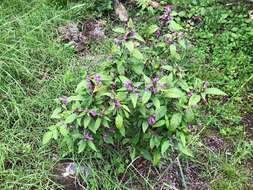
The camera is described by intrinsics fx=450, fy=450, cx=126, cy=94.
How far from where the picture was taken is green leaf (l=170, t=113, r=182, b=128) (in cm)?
233

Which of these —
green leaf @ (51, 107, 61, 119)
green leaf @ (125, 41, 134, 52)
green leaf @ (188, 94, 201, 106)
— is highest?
green leaf @ (125, 41, 134, 52)

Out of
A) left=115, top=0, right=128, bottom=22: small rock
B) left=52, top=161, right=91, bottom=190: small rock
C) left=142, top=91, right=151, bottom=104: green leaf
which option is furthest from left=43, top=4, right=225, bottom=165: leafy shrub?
left=115, top=0, right=128, bottom=22: small rock

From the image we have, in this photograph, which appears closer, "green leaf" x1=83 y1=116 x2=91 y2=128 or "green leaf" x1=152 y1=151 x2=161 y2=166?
"green leaf" x1=83 y1=116 x2=91 y2=128

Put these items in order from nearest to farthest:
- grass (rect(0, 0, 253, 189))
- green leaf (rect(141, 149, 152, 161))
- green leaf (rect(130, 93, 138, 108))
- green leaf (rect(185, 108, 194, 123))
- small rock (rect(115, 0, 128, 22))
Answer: green leaf (rect(130, 93, 138, 108)) < green leaf (rect(185, 108, 194, 123)) < green leaf (rect(141, 149, 152, 161)) < grass (rect(0, 0, 253, 189)) < small rock (rect(115, 0, 128, 22))

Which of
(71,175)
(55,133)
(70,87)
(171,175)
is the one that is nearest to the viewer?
(55,133)

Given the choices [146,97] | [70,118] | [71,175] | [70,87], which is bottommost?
[71,175]

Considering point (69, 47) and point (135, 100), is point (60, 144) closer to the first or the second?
point (135, 100)

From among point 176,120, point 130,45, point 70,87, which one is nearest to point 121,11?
point 70,87

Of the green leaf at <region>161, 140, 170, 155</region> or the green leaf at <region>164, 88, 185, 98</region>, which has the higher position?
the green leaf at <region>164, 88, 185, 98</region>

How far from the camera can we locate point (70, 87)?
124 inches

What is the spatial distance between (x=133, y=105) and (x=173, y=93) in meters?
0.22

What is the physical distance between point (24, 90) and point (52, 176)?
761mm

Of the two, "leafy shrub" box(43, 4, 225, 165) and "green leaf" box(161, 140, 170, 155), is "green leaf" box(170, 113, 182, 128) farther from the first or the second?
"green leaf" box(161, 140, 170, 155)

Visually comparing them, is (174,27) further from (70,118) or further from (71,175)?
(71,175)
